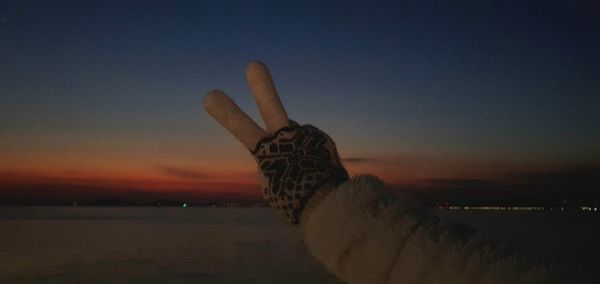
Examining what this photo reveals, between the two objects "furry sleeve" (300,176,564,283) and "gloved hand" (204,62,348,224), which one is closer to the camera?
"furry sleeve" (300,176,564,283)

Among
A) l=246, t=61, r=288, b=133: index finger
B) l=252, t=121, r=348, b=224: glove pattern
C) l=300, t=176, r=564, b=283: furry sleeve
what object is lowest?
l=300, t=176, r=564, b=283: furry sleeve

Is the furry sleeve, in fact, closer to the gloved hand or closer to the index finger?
the gloved hand

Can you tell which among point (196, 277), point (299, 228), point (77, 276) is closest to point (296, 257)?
point (196, 277)

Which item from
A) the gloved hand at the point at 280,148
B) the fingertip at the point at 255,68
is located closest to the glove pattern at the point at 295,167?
the gloved hand at the point at 280,148

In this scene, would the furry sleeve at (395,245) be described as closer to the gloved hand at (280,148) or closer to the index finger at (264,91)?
the gloved hand at (280,148)

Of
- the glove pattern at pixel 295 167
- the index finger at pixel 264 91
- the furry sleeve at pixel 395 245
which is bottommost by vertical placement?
the furry sleeve at pixel 395 245

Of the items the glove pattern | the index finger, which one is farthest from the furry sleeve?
the index finger

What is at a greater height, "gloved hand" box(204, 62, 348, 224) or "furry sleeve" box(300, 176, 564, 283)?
"gloved hand" box(204, 62, 348, 224)
